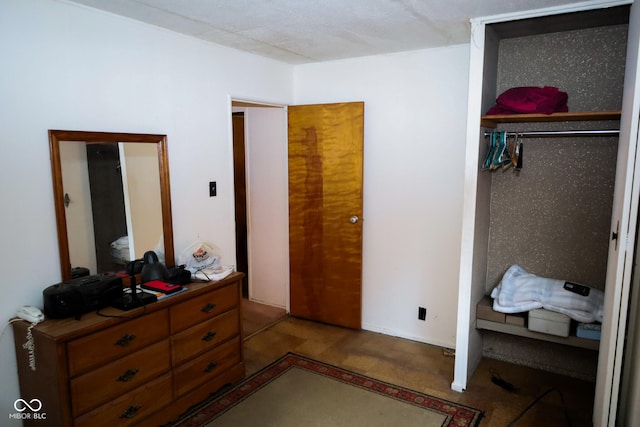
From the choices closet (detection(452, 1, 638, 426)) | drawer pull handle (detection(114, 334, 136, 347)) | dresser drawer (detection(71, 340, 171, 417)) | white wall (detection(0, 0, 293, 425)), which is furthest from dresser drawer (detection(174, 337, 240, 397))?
closet (detection(452, 1, 638, 426))

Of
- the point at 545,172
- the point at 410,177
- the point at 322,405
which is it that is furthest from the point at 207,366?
the point at 545,172

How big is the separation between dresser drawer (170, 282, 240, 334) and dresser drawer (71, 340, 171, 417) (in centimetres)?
14

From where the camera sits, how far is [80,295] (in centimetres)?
215

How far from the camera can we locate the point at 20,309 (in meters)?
2.14

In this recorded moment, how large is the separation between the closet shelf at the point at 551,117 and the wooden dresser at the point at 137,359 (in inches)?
77.9

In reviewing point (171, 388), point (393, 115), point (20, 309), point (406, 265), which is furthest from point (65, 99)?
point (406, 265)

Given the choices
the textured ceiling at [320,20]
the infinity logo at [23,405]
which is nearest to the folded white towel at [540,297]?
the textured ceiling at [320,20]

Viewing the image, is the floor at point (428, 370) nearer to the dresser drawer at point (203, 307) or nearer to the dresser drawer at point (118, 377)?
the dresser drawer at point (203, 307)

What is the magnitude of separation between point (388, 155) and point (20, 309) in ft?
8.86

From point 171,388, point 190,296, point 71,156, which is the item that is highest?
point 71,156

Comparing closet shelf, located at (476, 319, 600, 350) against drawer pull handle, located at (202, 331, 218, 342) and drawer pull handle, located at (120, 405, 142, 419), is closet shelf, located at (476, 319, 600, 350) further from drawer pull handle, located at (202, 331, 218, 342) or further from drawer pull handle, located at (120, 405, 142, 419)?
drawer pull handle, located at (120, 405, 142, 419)

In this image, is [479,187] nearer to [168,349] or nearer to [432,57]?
[432,57]

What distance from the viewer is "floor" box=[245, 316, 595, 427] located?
2648mm

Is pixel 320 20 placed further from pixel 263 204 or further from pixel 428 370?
pixel 428 370
